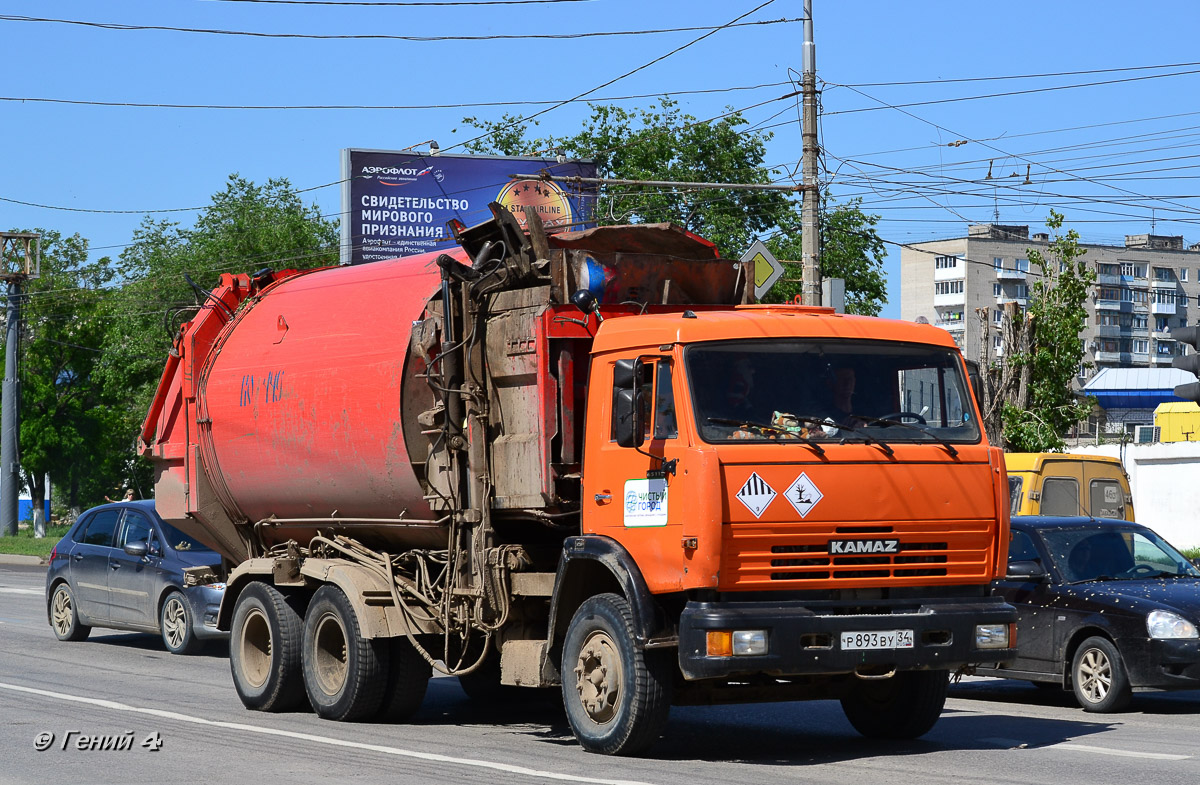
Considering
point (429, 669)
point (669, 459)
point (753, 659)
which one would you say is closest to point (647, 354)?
point (669, 459)

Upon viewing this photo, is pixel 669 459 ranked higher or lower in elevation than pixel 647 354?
lower

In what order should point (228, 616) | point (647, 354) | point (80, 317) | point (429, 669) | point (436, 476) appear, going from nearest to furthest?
1. point (647, 354)
2. point (436, 476)
3. point (429, 669)
4. point (228, 616)
5. point (80, 317)

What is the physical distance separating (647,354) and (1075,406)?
22.5 meters

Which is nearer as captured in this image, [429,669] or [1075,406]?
[429,669]

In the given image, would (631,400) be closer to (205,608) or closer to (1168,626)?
(1168,626)

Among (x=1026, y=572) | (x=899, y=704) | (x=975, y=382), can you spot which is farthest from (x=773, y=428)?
(x=1026, y=572)

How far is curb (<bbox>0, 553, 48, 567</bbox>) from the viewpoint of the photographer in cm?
3841

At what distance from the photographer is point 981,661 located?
343 inches

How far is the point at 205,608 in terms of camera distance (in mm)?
16047

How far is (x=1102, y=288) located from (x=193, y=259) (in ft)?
265

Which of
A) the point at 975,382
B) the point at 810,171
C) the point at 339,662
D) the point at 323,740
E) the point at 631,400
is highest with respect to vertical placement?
the point at 810,171

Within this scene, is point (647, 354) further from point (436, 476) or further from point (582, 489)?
point (436, 476)

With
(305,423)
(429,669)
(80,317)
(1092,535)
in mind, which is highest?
(80,317)

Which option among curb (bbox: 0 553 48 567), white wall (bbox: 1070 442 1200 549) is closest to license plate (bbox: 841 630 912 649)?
white wall (bbox: 1070 442 1200 549)
